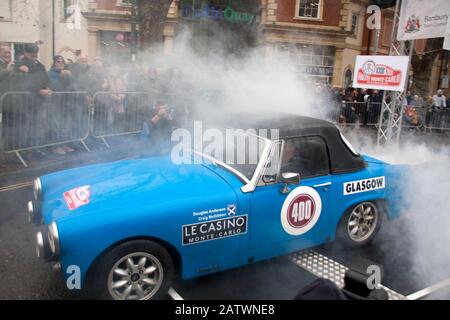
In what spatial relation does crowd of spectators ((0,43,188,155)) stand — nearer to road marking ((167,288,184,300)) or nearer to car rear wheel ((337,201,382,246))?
road marking ((167,288,184,300))

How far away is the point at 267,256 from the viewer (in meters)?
3.29

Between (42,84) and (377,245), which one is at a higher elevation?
(42,84)

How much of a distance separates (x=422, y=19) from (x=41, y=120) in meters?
6.74

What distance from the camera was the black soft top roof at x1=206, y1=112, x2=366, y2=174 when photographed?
3539mm

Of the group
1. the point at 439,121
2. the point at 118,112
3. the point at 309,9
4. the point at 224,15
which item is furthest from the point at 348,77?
the point at 118,112

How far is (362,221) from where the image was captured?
3.95 m

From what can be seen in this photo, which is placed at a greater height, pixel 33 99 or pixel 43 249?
pixel 33 99

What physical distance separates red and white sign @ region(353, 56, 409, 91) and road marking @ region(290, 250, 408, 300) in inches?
210

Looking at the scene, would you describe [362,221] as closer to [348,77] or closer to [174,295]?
[174,295]

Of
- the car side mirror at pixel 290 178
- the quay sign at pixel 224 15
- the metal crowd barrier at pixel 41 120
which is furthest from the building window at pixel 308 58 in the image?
the car side mirror at pixel 290 178

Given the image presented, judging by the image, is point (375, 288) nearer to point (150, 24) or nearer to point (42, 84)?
point (42, 84)

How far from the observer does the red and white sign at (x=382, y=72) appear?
25.5 ft
